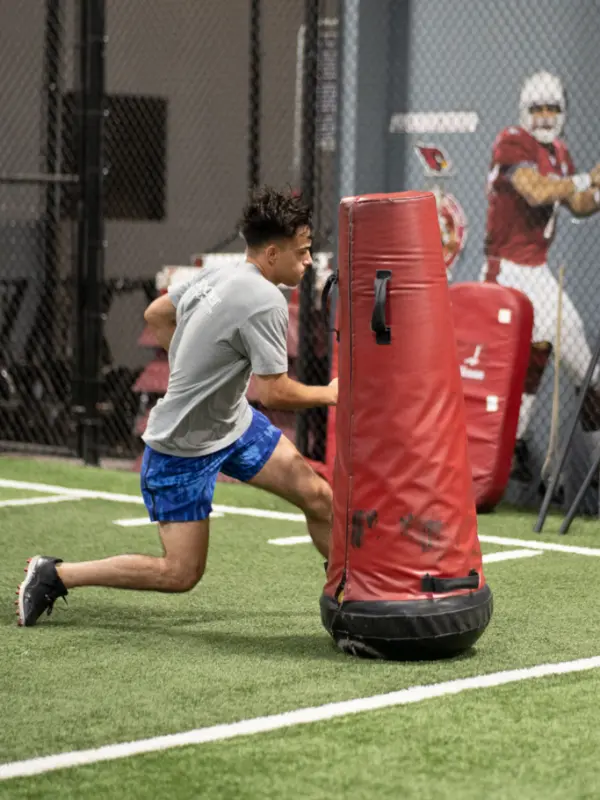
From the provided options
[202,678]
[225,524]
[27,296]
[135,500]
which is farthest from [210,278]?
[27,296]

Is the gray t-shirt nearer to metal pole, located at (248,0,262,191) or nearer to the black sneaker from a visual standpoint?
the black sneaker

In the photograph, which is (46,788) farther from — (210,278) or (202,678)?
(210,278)

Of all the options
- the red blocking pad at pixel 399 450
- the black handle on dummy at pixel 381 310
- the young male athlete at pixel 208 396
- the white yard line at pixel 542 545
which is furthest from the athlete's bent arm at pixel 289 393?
the white yard line at pixel 542 545

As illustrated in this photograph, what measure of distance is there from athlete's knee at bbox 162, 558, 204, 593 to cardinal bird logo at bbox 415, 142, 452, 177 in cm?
498

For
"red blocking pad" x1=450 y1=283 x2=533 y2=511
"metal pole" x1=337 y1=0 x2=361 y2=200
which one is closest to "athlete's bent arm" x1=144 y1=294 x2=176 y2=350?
"red blocking pad" x1=450 y1=283 x2=533 y2=511

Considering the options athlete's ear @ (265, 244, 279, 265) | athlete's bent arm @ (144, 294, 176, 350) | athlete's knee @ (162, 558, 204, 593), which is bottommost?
athlete's knee @ (162, 558, 204, 593)

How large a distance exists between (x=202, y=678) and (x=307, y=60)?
6.25 meters

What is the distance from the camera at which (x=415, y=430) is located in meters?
5.27

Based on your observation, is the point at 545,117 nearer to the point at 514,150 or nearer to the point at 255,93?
the point at 514,150

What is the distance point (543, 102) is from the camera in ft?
31.8

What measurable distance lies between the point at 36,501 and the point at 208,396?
13.4 ft

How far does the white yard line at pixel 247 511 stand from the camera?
8.07 meters

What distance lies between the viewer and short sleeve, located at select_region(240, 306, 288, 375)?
5.55 m

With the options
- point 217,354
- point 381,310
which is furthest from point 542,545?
point 381,310
